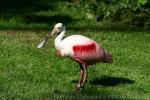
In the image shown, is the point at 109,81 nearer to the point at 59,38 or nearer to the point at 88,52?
the point at 88,52

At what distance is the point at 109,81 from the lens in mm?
9578

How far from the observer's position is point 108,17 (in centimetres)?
1617

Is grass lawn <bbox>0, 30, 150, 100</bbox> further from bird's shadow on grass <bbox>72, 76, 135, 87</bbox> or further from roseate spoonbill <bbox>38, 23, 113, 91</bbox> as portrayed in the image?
roseate spoonbill <bbox>38, 23, 113, 91</bbox>

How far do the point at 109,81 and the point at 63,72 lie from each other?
928 millimetres

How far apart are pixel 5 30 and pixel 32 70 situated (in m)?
4.41

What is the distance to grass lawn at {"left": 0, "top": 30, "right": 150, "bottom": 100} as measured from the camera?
28.2ft

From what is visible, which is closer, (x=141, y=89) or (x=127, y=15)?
(x=141, y=89)

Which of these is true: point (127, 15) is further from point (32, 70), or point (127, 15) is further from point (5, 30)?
point (32, 70)

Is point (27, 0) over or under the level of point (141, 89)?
over

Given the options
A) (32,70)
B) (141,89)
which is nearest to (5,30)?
(32,70)

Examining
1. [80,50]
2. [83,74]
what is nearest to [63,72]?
[83,74]

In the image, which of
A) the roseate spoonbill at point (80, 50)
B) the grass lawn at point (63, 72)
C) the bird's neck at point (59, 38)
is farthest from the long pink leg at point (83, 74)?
the bird's neck at point (59, 38)

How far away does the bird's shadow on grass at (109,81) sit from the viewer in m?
9.41

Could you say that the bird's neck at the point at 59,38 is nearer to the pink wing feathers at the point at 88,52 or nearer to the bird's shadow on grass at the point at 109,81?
the pink wing feathers at the point at 88,52
